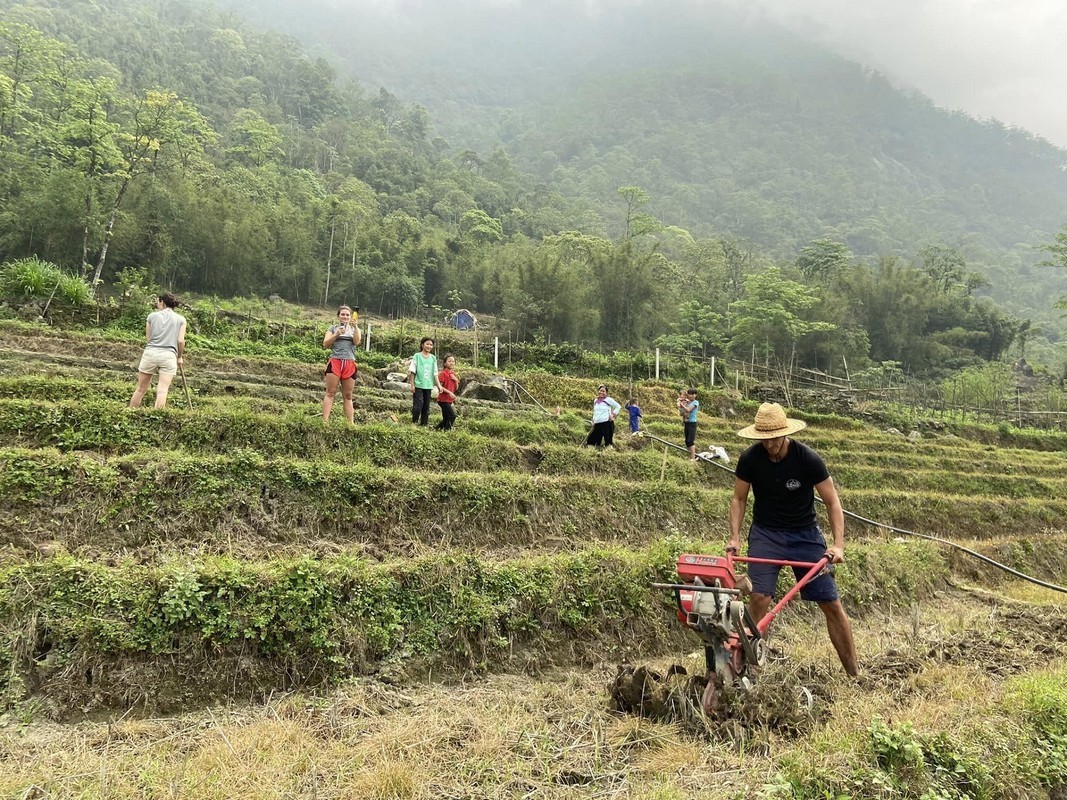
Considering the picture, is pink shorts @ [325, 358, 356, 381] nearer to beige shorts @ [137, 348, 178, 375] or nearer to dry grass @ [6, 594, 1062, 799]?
beige shorts @ [137, 348, 178, 375]

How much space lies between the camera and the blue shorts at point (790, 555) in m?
4.01

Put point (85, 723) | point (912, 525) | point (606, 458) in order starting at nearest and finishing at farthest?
point (85, 723)
point (606, 458)
point (912, 525)

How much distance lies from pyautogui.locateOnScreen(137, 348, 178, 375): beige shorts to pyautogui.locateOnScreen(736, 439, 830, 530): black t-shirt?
676cm

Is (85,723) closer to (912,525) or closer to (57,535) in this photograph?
(57,535)

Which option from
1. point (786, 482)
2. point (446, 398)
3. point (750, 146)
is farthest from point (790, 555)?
point (750, 146)

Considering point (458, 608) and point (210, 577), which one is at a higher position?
point (210, 577)

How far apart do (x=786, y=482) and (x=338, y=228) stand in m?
38.6

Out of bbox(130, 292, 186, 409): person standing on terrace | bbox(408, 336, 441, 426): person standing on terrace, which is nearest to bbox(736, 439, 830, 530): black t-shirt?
bbox(408, 336, 441, 426): person standing on terrace

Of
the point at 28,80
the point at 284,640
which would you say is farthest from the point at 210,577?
the point at 28,80

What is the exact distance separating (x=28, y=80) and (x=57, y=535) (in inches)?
1553

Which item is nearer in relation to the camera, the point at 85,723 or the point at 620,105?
the point at 85,723

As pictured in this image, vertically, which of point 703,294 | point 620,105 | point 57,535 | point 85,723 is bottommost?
point 85,723

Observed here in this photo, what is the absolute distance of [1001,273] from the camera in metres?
86.4

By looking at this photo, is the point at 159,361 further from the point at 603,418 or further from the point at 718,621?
the point at 603,418
